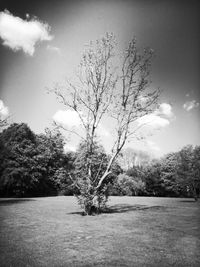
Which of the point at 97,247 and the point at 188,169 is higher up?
the point at 188,169

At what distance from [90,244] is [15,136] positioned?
137ft

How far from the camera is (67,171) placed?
17.5m

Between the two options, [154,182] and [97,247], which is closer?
[97,247]

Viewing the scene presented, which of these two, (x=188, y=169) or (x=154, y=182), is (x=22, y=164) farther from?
(x=154, y=182)

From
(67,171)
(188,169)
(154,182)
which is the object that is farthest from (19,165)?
(154,182)

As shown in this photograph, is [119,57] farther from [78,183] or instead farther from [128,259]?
[128,259]

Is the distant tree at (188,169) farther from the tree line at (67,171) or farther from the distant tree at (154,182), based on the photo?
the distant tree at (154,182)

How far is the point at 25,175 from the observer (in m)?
43.6

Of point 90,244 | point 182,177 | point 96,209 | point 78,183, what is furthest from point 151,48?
point 182,177

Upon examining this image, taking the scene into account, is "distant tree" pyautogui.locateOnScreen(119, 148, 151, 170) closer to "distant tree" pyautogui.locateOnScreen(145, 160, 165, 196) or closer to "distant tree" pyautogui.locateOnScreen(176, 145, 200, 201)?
"distant tree" pyautogui.locateOnScreen(145, 160, 165, 196)

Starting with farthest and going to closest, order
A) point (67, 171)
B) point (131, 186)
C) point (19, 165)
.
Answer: point (131, 186)
point (19, 165)
point (67, 171)

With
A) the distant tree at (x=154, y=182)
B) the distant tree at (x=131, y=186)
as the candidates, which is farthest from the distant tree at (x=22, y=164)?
the distant tree at (x=154, y=182)

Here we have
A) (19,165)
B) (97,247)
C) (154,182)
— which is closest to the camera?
(97,247)

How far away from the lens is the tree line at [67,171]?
18.3 metres
